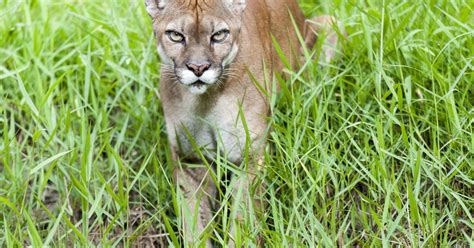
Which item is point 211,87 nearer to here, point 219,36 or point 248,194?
point 219,36

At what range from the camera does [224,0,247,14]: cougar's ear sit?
4.37 metres

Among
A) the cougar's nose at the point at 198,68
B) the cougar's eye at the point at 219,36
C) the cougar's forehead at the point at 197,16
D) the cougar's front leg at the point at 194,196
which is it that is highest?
the cougar's forehead at the point at 197,16

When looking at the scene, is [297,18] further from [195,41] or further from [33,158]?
[33,158]

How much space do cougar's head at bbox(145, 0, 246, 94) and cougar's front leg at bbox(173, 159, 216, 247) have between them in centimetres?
50

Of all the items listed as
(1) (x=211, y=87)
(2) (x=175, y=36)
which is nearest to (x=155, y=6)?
(2) (x=175, y=36)

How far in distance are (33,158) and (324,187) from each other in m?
1.62

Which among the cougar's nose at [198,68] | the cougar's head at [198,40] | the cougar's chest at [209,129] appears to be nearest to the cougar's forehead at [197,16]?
the cougar's head at [198,40]

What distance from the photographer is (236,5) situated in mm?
4410

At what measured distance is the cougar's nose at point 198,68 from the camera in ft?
13.5

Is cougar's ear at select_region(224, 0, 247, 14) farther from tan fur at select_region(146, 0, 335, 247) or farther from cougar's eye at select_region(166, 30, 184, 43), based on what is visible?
cougar's eye at select_region(166, 30, 184, 43)

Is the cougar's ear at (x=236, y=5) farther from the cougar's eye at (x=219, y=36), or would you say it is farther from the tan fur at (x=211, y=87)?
the cougar's eye at (x=219, y=36)

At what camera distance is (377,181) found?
4.27m

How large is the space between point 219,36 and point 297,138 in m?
0.64

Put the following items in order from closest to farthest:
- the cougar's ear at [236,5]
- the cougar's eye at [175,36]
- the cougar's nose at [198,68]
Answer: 1. the cougar's nose at [198,68]
2. the cougar's eye at [175,36]
3. the cougar's ear at [236,5]
